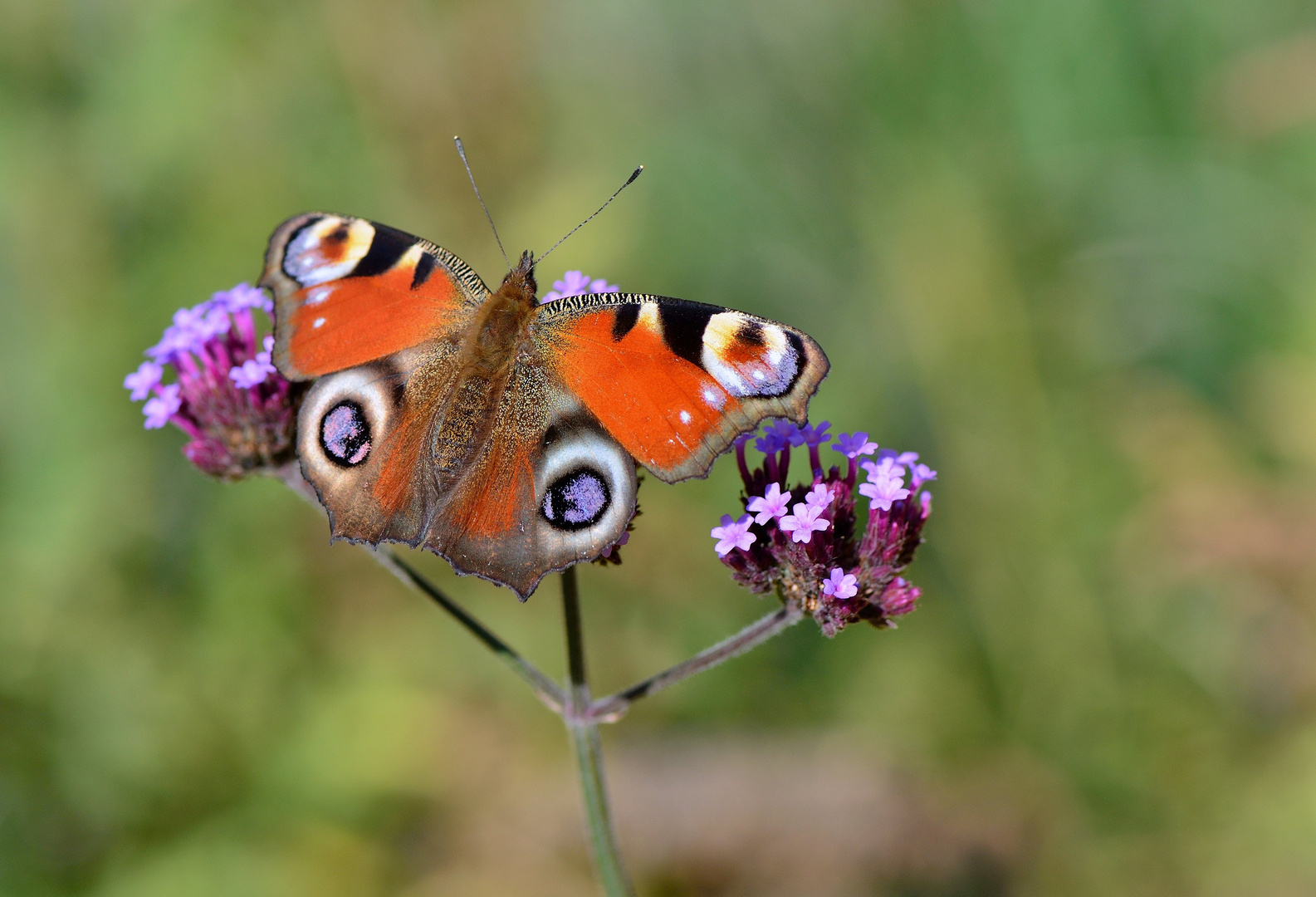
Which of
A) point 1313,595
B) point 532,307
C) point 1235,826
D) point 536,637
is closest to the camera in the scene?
point 532,307

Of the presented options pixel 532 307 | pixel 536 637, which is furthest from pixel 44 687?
pixel 532 307

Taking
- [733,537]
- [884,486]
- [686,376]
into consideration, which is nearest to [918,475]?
[884,486]

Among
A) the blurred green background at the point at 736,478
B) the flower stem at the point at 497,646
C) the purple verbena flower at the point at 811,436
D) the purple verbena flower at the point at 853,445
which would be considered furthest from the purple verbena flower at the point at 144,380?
the purple verbena flower at the point at 853,445

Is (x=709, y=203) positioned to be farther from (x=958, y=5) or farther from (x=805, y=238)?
(x=958, y=5)

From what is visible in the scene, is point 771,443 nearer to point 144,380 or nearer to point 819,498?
point 819,498

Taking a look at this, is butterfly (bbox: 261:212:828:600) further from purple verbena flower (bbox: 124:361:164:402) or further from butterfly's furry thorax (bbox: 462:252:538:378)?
purple verbena flower (bbox: 124:361:164:402)

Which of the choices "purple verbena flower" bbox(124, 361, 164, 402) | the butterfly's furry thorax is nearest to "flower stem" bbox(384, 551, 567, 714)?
the butterfly's furry thorax

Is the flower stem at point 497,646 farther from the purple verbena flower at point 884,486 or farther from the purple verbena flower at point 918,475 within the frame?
the purple verbena flower at point 918,475
